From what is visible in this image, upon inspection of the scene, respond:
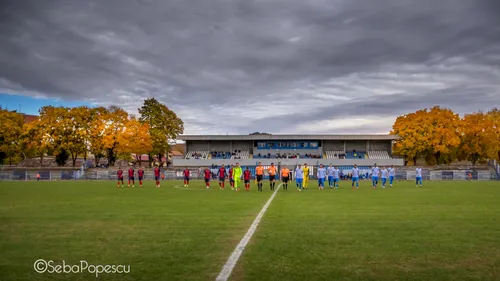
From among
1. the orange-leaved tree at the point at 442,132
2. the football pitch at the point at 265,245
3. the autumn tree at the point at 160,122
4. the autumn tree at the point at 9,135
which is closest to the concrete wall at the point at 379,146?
the orange-leaved tree at the point at 442,132

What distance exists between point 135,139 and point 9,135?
22.2m

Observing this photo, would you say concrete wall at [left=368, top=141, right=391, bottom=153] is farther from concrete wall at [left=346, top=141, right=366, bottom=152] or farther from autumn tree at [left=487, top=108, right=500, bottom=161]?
autumn tree at [left=487, top=108, right=500, bottom=161]

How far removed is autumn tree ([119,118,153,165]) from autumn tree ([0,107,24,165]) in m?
18.2

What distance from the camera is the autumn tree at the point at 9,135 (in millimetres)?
73312

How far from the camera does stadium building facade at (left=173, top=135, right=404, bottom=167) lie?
7519cm

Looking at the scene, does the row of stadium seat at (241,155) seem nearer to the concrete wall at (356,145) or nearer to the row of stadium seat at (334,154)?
the row of stadium seat at (334,154)

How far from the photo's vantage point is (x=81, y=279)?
622 centimetres

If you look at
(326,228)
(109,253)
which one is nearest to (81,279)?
(109,253)

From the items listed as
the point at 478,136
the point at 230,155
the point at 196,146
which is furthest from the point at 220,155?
the point at 478,136

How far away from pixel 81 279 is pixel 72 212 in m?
10.0

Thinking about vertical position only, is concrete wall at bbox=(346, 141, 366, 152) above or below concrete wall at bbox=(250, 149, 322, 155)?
above

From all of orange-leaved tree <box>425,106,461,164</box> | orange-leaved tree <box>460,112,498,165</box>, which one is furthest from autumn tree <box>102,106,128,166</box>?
orange-leaved tree <box>460,112,498,165</box>

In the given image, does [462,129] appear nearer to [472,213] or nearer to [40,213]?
[472,213]

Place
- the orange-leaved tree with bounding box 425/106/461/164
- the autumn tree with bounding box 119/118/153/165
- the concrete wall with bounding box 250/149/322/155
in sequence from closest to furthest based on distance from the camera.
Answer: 1. the orange-leaved tree with bounding box 425/106/461/164
2. the autumn tree with bounding box 119/118/153/165
3. the concrete wall with bounding box 250/149/322/155
